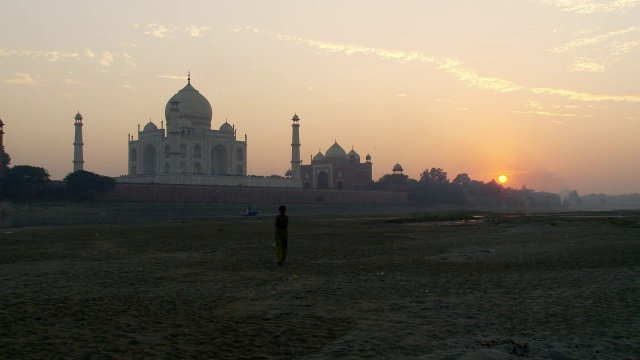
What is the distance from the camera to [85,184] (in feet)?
160

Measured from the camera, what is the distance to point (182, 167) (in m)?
66.8

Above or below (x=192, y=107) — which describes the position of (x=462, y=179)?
below

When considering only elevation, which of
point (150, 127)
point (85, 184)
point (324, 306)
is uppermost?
point (150, 127)

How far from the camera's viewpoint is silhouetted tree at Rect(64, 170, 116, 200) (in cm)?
4888

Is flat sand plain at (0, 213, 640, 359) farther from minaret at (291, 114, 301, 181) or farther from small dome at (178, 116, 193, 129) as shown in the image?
minaret at (291, 114, 301, 181)

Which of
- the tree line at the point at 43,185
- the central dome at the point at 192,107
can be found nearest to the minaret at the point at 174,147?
the central dome at the point at 192,107

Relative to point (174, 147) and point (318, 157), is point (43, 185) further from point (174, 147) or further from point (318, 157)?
point (318, 157)

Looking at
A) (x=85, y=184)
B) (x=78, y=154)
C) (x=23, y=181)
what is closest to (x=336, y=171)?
(x=78, y=154)

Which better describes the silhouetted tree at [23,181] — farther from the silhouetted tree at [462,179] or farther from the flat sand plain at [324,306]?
the silhouetted tree at [462,179]

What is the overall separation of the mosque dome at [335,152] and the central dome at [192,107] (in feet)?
74.4

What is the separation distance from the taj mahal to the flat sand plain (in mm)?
50894

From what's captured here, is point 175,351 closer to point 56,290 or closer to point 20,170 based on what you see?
point 56,290

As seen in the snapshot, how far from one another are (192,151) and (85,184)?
1917 cm

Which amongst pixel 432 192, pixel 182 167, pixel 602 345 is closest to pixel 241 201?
pixel 182 167
